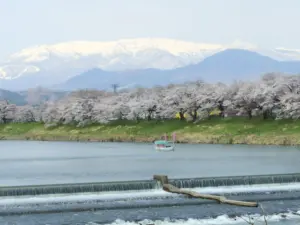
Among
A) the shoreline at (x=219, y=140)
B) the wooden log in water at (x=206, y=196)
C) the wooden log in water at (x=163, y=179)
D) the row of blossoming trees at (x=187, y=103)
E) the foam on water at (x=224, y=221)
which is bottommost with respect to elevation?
the shoreline at (x=219, y=140)

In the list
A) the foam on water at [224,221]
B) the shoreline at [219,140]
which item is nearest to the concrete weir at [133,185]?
the foam on water at [224,221]

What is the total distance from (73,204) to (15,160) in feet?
110

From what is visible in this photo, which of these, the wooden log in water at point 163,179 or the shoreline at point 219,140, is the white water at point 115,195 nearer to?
the wooden log in water at point 163,179

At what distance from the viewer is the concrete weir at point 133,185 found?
33.9 m

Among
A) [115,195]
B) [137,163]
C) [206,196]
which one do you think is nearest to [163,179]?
[115,195]

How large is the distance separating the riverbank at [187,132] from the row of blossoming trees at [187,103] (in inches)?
91.2

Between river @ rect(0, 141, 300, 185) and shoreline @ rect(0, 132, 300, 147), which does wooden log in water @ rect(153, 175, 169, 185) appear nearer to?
river @ rect(0, 141, 300, 185)

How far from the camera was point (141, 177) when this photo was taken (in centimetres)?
4478

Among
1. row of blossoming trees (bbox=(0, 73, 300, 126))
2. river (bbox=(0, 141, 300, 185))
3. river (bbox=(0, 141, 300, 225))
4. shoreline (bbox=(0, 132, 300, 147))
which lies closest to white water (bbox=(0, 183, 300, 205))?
river (bbox=(0, 141, 300, 225))

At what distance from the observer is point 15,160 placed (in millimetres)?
63344

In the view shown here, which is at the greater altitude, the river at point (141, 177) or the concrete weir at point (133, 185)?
the concrete weir at point (133, 185)

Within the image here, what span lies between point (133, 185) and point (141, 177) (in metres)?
9.53

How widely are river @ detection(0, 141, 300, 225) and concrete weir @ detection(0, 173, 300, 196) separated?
1.46ft

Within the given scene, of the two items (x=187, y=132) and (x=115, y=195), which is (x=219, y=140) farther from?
(x=115, y=195)
